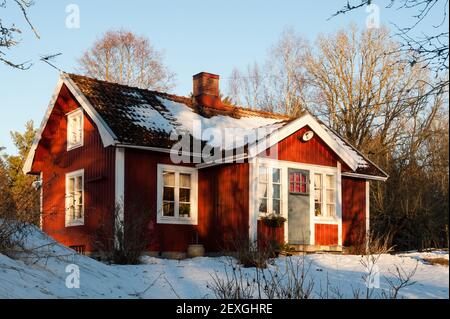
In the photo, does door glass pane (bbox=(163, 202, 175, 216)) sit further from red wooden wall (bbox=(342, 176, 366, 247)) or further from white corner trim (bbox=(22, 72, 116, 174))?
red wooden wall (bbox=(342, 176, 366, 247))

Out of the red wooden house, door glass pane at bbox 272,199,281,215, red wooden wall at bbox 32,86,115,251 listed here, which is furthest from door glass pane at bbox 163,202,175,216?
door glass pane at bbox 272,199,281,215

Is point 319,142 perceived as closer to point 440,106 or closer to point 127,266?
point 127,266

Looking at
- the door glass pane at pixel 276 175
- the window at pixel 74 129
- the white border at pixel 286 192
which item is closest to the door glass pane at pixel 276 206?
the white border at pixel 286 192

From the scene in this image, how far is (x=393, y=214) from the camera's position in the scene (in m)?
20.4

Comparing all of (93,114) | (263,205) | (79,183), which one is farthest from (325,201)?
(79,183)

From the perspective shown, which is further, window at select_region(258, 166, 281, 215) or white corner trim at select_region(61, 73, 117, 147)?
window at select_region(258, 166, 281, 215)

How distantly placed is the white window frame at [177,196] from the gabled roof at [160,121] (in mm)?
805

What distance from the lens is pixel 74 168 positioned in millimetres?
19031

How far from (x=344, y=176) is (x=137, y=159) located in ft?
23.9

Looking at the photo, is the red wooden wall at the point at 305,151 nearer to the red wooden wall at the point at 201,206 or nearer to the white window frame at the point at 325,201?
the white window frame at the point at 325,201

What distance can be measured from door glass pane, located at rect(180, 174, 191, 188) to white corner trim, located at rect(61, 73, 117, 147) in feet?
8.41

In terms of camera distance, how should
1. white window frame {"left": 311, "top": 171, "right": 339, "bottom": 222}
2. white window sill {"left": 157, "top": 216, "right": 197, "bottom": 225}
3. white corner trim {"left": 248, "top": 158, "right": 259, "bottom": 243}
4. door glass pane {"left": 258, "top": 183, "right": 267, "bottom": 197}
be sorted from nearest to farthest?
white corner trim {"left": 248, "top": 158, "right": 259, "bottom": 243} < door glass pane {"left": 258, "top": 183, "right": 267, "bottom": 197} < white window sill {"left": 157, "top": 216, "right": 197, "bottom": 225} < white window frame {"left": 311, "top": 171, "right": 339, "bottom": 222}

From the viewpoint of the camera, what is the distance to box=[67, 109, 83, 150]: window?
19.0 m

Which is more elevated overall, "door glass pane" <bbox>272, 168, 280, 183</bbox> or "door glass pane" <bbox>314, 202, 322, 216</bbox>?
"door glass pane" <bbox>272, 168, 280, 183</bbox>
